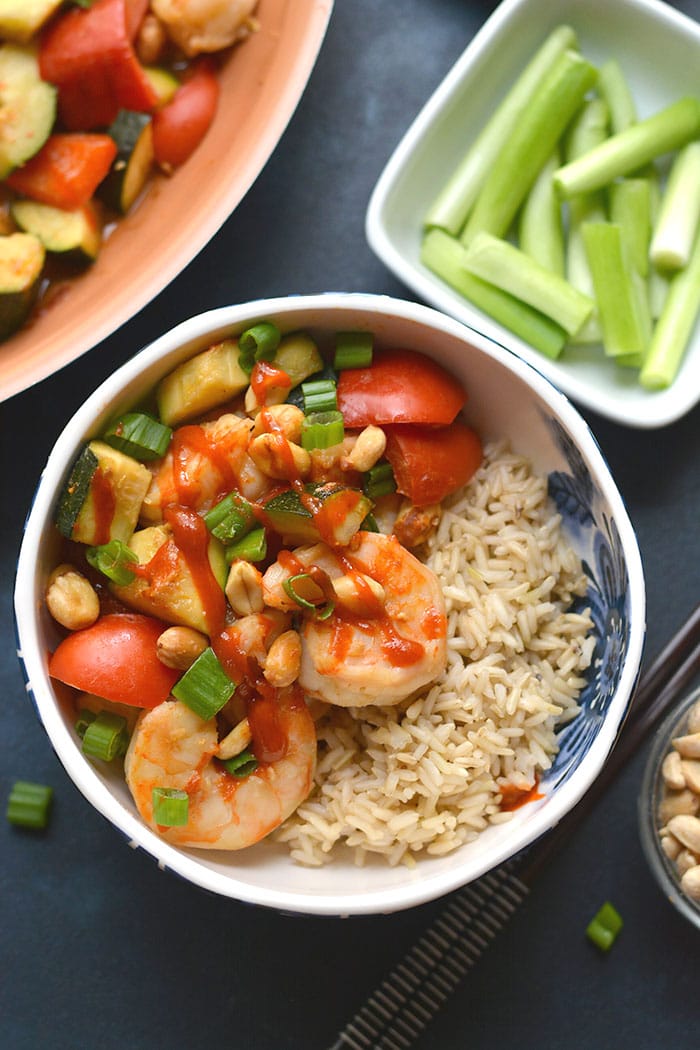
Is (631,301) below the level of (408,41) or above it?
below

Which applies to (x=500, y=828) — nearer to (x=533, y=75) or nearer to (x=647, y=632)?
(x=647, y=632)

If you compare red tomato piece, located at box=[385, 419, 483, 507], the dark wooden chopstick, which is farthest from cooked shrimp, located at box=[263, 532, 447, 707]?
the dark wooden chopstick

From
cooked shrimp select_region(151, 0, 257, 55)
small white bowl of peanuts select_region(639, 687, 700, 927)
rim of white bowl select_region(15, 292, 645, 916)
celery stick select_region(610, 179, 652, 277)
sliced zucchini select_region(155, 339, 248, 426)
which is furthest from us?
celery stick select_region(610, 179, 652, 277)

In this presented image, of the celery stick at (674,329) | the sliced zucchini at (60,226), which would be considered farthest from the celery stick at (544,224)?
the sliced zucchini at (60,226)

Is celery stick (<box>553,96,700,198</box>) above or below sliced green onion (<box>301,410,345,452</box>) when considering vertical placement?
above

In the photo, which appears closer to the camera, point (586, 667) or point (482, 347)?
point (482, 347)

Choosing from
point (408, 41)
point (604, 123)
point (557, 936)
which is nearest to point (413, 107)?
point (408, 41)

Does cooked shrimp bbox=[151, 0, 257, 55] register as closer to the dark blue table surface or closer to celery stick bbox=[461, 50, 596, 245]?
the dark blue table surface

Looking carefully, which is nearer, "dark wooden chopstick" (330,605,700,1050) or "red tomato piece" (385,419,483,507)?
"red tomato piece" (385,419,483,507)
